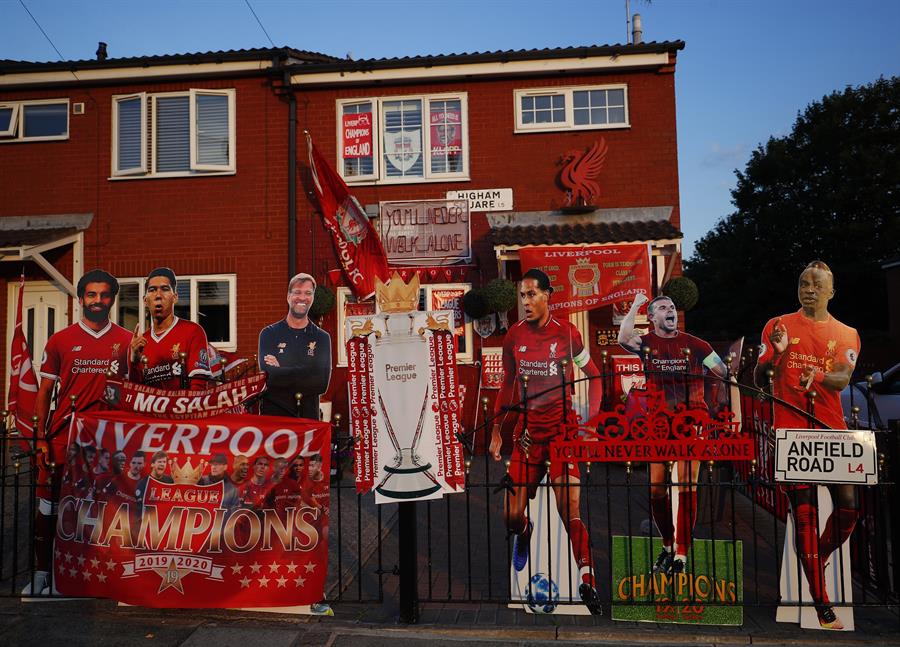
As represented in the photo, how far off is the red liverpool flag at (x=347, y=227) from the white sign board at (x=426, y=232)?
0.77 metres

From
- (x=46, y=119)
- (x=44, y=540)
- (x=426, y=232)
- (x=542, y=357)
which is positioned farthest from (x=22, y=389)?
(x=46, y=119)

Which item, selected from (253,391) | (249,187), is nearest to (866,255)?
(249,187)

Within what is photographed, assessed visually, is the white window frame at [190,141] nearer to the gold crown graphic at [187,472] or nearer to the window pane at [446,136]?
the window pane at [446,136]

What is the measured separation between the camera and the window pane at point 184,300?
39.1ft

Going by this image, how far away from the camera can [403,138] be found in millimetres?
11961

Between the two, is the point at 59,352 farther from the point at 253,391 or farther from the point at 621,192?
the point at 621,192

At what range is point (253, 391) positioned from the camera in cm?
501

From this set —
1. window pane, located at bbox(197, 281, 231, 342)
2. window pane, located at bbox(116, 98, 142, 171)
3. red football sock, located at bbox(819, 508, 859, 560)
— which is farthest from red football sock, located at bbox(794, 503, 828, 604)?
window pane, located at bbox(116, 98, 142, 171)

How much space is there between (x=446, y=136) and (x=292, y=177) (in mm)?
2786

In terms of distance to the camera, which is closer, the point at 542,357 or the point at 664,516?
the point at 664,516

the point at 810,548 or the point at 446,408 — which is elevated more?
the point at 446,408

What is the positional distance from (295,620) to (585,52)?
32.6 feet

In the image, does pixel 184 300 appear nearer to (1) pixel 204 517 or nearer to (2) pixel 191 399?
(2) pixel 191 399

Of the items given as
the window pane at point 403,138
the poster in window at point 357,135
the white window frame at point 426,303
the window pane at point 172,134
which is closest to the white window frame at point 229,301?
the white window frame at point 426,303
